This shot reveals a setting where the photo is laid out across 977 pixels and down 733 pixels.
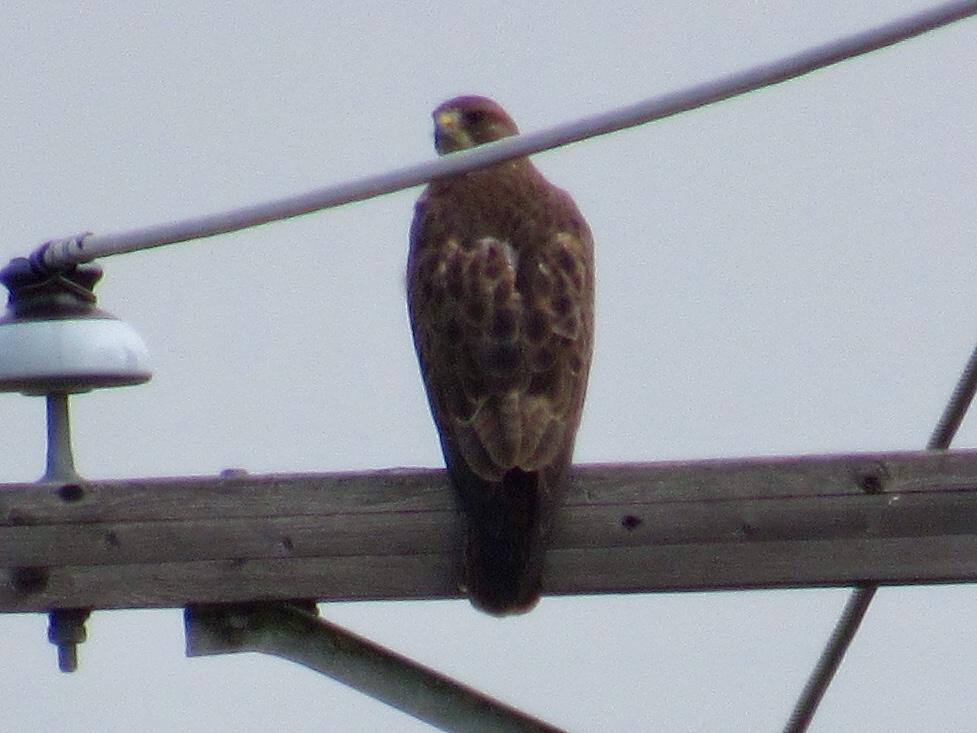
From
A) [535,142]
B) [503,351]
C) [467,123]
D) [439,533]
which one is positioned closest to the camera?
[535,142]

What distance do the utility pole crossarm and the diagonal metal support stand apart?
7cm

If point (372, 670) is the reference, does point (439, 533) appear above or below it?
above

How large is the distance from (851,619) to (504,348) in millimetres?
1027

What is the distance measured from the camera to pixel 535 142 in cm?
581

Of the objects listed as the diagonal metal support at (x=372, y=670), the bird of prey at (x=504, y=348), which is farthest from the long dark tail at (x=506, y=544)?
the diagonal metal support at (x=372, y=670)

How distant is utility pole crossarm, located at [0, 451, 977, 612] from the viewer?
20.6 ft

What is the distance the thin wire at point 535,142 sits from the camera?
17.9ft

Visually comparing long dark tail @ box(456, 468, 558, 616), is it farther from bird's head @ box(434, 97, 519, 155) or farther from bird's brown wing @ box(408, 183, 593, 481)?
bird's head @ box(434, 97, 519, 155)

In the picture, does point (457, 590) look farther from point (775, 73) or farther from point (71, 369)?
point (775, 73)

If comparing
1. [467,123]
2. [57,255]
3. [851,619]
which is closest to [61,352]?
[57,255]

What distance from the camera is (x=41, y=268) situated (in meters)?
6.56

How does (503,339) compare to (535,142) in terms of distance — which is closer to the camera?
(535,142)

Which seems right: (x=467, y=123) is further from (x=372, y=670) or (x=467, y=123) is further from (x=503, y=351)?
(x=372, y=670)

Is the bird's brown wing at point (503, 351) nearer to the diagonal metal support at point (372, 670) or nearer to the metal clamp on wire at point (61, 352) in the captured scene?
the diagonal metal support at point (372, 670)
